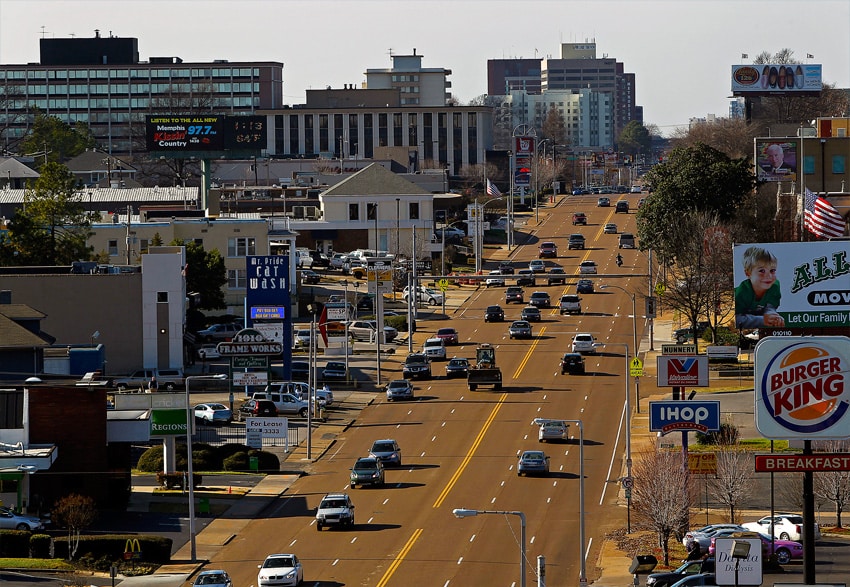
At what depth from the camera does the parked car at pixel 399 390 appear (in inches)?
3669

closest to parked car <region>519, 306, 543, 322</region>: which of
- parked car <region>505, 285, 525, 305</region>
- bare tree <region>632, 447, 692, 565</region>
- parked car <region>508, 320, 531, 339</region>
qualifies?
parked car <region>508, 320, 531, 339</region>

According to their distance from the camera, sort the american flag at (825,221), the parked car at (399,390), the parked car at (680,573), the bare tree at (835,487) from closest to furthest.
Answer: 1. the parked car at (680,573)
2. the bare tree at (835,487)
3. the american flag at (825,221)
4. the parked car at (399,390)

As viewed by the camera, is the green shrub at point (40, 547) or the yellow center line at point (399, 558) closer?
the yellow center line at point (399, 558)

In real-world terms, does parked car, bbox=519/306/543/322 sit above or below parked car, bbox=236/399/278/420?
above

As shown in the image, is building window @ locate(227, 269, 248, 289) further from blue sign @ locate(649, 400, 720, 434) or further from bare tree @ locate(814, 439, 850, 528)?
Result: bare tree @ locate(814, 439, 850, 528)

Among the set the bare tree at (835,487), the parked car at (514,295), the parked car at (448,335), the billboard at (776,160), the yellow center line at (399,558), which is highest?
the billboard at (776,160)

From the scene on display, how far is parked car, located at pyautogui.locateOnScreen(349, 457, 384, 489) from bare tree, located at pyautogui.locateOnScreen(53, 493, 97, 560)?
41.7 ft

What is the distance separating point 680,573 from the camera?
52688 millimetres

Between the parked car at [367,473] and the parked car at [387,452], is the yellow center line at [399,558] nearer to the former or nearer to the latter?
the parked car at [367,473]

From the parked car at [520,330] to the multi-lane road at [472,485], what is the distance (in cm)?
92

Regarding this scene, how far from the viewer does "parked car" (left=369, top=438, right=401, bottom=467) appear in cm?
7738

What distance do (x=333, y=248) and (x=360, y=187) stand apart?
6.41 metres

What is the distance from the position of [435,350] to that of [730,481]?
43.3m

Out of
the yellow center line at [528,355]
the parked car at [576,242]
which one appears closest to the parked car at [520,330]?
the yellow center line at [528,355]
